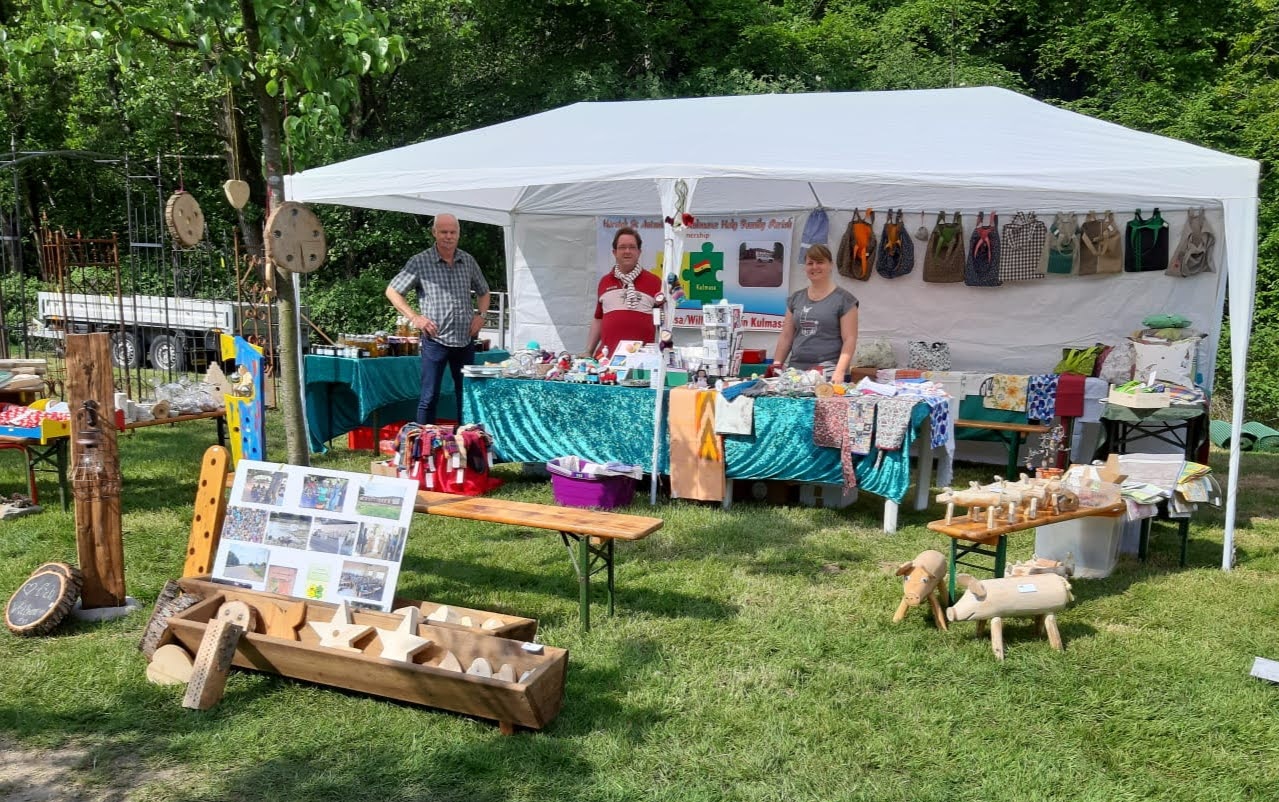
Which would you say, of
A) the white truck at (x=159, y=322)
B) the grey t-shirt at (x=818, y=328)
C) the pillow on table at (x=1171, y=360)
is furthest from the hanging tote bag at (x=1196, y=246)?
the white truck at (x=159, y=322)

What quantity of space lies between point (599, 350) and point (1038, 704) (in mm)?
3972

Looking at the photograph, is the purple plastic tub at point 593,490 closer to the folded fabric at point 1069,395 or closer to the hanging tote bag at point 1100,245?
the folded fabric at point 1069,395

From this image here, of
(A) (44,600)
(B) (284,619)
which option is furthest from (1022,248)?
(A) (44,600)

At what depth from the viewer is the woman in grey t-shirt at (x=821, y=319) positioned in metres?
5.69

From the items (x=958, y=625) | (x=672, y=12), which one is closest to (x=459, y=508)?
(x=958, y=625)

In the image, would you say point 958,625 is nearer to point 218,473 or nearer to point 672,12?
point 218,473

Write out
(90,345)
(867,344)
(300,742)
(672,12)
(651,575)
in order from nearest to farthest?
(300,742) < (90,345) < (651,575) < (867,344) < (672,12)

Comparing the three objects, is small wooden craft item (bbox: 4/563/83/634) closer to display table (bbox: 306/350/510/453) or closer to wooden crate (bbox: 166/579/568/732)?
wooden crate (bbox: 166/579/568/732)

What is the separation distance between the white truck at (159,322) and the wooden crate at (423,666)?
334 inches

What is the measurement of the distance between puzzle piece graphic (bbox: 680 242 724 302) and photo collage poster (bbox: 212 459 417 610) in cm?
540

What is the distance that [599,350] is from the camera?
647cm

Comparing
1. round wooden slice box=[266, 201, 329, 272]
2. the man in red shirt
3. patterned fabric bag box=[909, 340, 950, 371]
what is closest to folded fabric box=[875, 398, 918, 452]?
the man in red shirt

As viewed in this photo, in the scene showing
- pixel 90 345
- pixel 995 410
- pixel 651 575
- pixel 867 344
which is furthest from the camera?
pixel 867 344

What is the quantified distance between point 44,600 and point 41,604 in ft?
0.05
